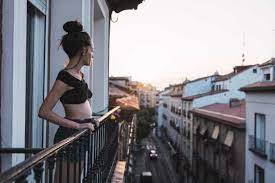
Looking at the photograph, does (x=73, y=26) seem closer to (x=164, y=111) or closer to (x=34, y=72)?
(x=34, y=72)

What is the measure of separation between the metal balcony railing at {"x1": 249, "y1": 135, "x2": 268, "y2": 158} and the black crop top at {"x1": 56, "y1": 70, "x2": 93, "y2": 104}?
68.0 feet

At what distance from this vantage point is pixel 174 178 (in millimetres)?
46406

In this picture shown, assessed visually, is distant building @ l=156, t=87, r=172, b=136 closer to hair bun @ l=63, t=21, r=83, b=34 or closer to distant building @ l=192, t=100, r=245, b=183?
Answer: distant building @ l=192, t=100, r=245, b=183

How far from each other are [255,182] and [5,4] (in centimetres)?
2307

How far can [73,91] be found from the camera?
3.24m

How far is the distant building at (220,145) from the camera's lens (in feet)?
90.0

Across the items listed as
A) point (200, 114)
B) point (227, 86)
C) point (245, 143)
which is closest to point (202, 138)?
point (200, 114)

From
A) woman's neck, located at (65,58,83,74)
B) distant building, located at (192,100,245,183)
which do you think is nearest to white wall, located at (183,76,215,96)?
distant building, located at (192,100,245,183)

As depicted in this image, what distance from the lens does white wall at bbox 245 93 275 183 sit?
22.5 metres

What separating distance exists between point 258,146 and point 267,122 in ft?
5.02

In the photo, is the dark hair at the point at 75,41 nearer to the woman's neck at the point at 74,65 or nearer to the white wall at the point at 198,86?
the woman's neck at the point at 74,65

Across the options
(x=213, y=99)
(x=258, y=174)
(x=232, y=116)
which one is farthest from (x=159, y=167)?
(x=258, y=174)

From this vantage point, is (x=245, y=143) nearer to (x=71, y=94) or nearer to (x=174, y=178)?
(x=174, y=178)

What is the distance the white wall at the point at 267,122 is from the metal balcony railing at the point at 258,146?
0.29 meters
